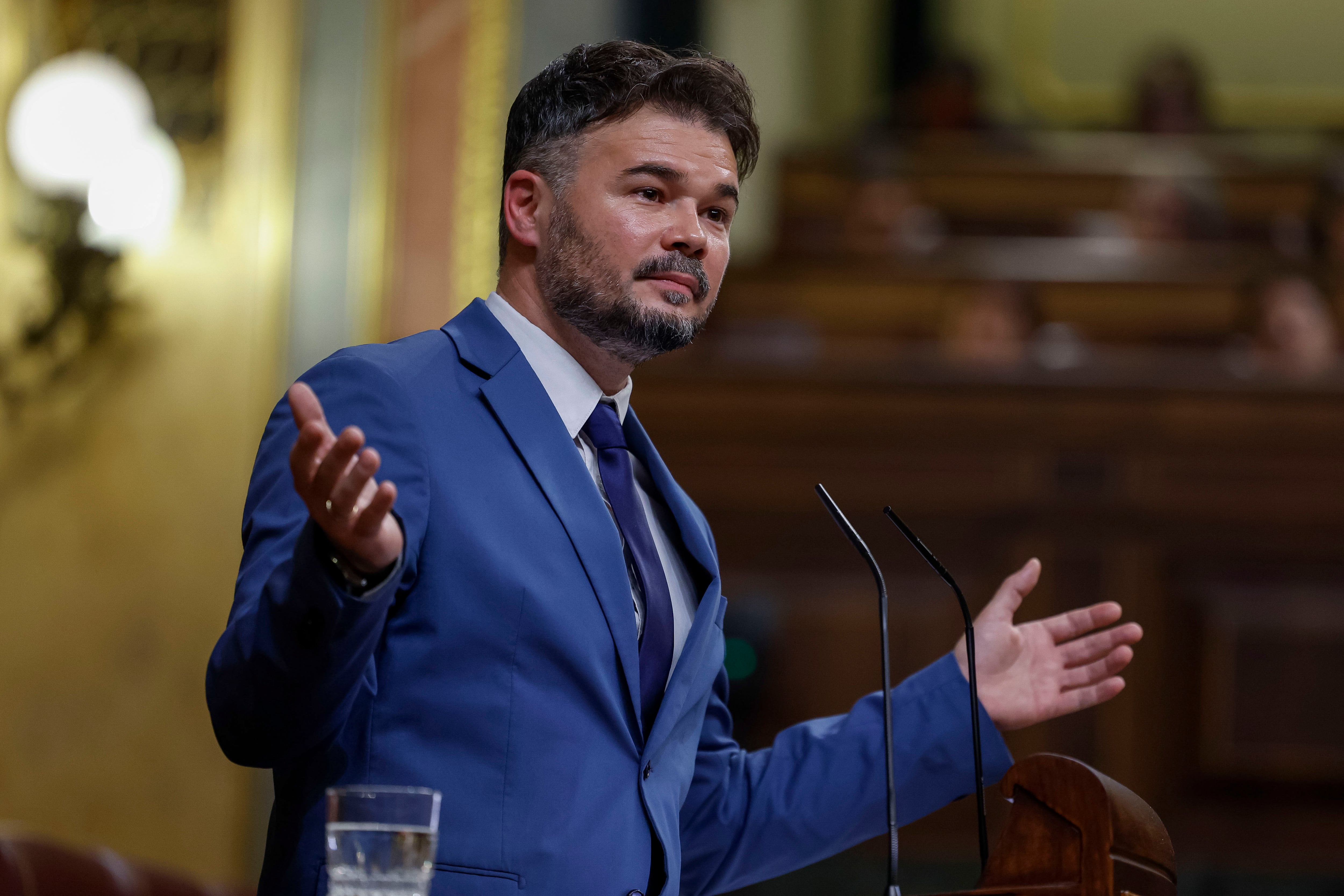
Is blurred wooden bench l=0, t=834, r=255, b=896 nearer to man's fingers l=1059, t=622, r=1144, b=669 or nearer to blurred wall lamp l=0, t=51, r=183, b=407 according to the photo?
man's fingers l=1059, t=622, r=1144, b=669

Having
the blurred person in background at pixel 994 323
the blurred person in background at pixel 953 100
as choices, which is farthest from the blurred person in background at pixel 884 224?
the blurred person in background at pixel 953 100

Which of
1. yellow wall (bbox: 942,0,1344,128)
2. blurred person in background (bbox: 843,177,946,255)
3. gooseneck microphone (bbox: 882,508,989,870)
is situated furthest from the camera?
yellow wall (bbox: 942,0,1344,128)

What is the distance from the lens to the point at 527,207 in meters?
1.56

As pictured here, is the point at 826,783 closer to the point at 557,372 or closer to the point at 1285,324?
the point at 557,372

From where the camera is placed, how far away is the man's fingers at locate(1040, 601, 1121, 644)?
1.48 metres

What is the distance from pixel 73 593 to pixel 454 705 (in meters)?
2.52

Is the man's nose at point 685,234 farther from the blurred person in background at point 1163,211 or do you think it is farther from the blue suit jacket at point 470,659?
the blurred person in background at point 1163,211

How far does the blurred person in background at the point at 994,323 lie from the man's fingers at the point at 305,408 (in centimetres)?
337

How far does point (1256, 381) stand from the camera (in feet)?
11.4

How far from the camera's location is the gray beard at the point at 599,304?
4.81 feet

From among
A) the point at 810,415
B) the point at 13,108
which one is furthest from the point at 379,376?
the point at 13,108

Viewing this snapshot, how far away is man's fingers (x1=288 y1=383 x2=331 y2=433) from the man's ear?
516mm

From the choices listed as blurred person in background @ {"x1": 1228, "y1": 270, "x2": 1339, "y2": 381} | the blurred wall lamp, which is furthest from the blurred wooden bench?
blurred person in background @ {"x1": 1228, "y1": 270, "x2": 1339, "y2": 381}

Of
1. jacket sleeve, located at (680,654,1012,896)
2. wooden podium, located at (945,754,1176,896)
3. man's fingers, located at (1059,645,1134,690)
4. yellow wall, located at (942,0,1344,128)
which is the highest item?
yellow wall, located at (942,0,1344,128)
